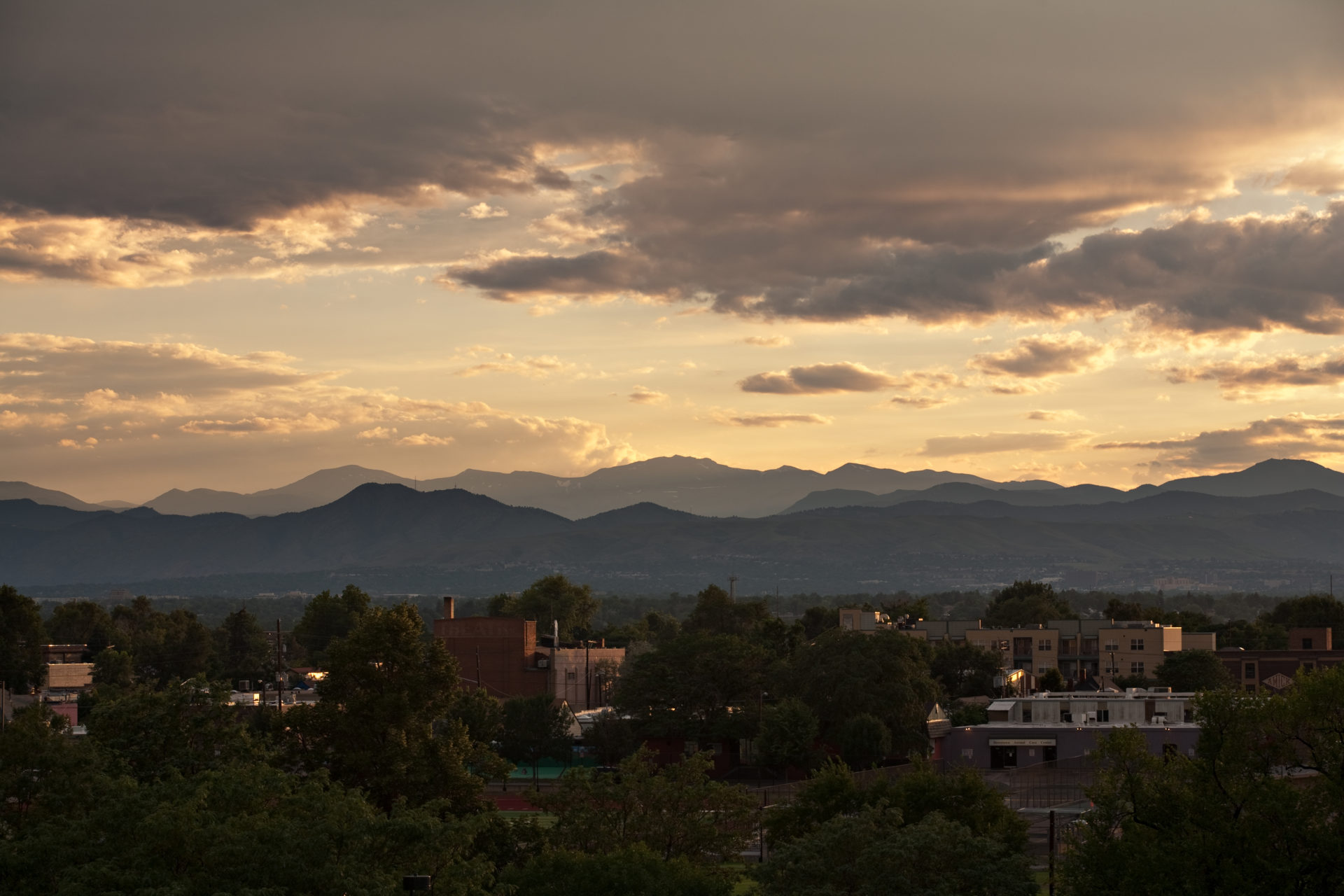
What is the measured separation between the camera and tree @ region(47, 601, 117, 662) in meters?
181

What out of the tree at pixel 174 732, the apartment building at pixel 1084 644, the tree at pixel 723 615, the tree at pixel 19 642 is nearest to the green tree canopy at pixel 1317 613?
the apartment building at pixel 1084 644

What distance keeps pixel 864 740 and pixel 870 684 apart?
456cm

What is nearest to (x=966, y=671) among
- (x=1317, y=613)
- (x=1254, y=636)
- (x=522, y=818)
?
(x=1254, y=636)

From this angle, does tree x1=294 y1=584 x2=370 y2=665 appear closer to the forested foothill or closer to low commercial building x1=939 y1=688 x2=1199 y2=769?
low commercial building x1=939 y1=688 x2=1199 y2=769

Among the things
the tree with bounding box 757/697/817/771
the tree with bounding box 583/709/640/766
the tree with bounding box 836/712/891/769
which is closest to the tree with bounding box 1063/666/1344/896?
the tree with bounding box 836/712/891/769

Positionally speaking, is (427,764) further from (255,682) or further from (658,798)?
(255,682)

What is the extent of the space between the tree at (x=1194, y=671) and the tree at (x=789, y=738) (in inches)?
1648

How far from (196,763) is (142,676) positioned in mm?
117248

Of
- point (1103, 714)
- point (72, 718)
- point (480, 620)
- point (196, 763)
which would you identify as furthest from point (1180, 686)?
point (196, 763)

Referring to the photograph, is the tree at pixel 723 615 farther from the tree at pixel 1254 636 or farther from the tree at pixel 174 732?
the tree at pixel 174 732

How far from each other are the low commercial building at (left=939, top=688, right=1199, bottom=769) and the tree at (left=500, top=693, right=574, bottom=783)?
25.9m

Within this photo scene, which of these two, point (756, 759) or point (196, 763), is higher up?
point (196, 763)

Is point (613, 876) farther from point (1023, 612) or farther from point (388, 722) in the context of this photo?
point (1023, 612)

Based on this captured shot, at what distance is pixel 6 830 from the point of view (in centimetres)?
4003
